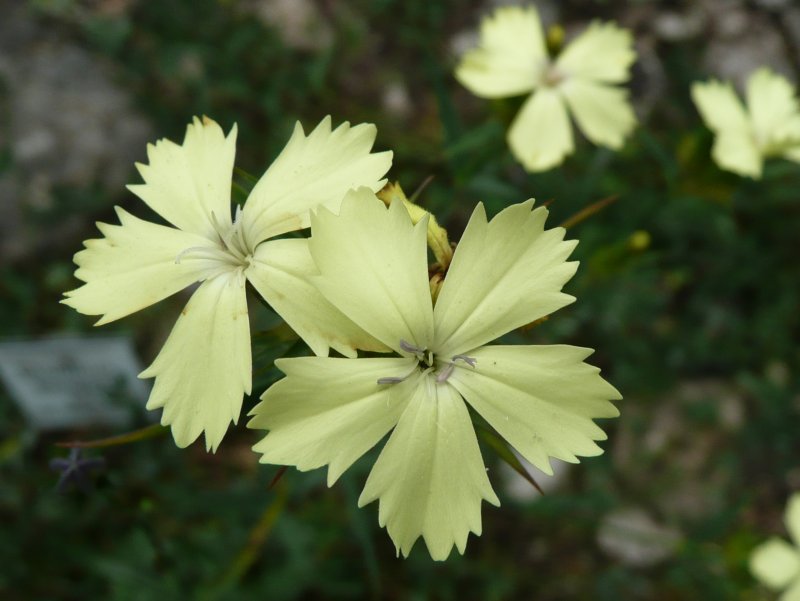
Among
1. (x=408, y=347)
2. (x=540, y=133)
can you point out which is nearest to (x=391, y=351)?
(x=408, y=347)

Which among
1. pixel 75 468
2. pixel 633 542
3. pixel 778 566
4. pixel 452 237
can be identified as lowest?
pixel 633 542

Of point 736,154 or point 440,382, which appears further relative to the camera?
point 736,154

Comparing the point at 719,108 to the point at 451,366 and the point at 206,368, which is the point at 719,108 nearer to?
the point at 451,366

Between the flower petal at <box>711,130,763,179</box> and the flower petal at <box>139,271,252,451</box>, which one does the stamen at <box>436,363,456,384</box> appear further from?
the flower petal at <box>711,130,763,179</box>

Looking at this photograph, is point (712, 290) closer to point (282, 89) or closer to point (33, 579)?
point (282, 89)

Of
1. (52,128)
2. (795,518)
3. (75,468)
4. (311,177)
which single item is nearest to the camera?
(311,177)

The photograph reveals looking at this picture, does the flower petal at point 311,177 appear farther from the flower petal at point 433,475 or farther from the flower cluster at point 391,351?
the flower petal at point 433,475

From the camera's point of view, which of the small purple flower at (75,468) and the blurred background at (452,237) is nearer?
the small purple flower at (75,468)

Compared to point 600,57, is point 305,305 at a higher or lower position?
lower

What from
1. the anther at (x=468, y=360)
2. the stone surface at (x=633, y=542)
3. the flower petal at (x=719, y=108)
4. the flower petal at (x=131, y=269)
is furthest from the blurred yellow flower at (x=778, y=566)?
the flower petal at (x=131, y=269)
